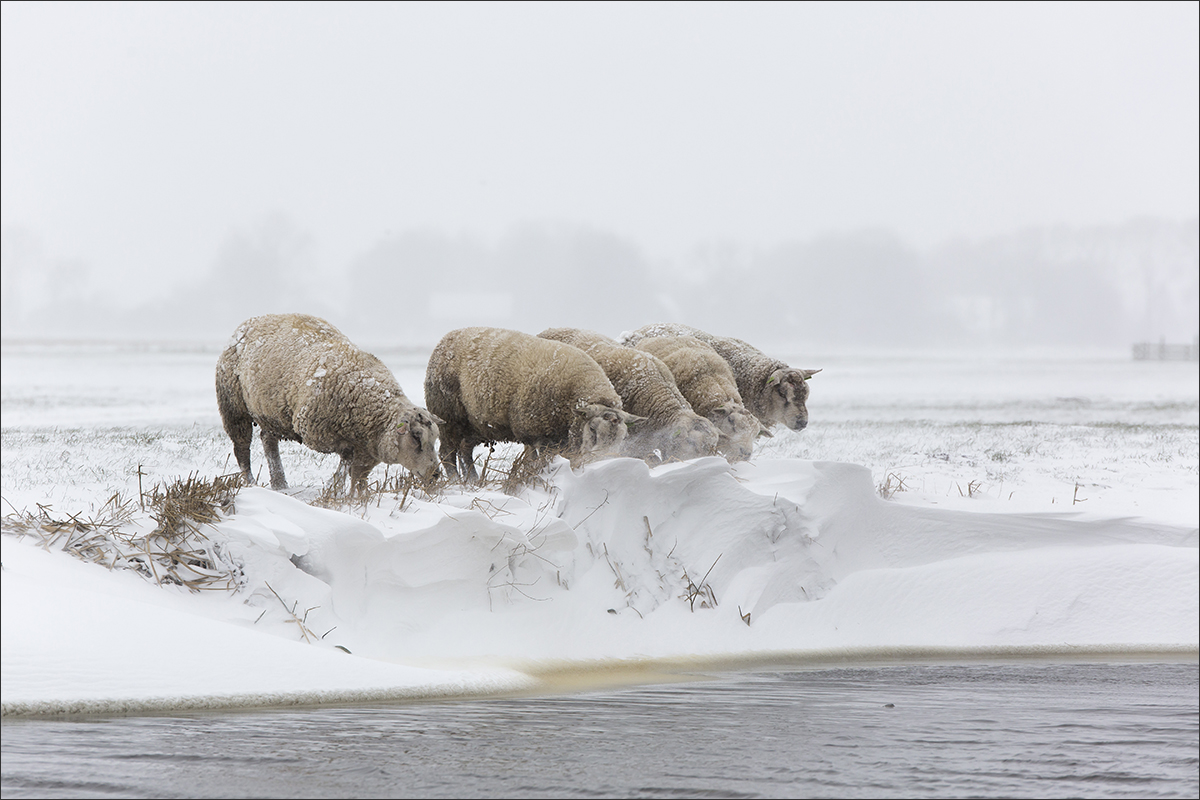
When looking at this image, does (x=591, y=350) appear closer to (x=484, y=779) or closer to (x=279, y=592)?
(x=279, y=592)

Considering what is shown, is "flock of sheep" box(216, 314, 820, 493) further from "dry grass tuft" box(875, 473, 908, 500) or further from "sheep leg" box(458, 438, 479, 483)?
"dry grass tuft" box(875, 473, 908, 500)

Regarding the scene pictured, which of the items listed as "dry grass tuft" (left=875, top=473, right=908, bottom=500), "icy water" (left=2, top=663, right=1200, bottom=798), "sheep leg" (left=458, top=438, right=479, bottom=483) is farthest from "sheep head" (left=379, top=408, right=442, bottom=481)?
"dry grass tuft" (left=875, top=473, right=908, bottom=500)

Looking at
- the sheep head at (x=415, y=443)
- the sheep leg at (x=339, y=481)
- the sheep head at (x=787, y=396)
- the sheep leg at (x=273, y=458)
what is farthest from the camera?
the sheep head at (x=787, y=396)

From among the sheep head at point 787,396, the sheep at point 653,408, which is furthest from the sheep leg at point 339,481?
the sheep head at point 787,396

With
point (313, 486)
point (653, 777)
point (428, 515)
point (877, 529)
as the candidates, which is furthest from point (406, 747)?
point (313, 486)

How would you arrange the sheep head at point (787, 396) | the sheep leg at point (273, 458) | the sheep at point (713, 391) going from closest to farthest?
the sheep leg at point (273, 458) → the sheep at point (713, 391) → the sheep head at point (787, 396)

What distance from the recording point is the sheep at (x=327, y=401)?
8.58 meters

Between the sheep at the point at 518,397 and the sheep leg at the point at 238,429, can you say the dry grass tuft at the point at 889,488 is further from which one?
the sheep leg at the point at 238,429

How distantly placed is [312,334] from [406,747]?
5.71m

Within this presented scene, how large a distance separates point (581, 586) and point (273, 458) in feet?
12.6

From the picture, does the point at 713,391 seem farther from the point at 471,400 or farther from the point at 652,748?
the point at 652,748

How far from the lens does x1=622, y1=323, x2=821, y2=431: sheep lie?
474 inches

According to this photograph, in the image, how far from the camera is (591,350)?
10.9 metres

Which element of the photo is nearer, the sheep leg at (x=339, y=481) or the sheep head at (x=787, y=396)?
the sheep leg at (x=339, y=481)
